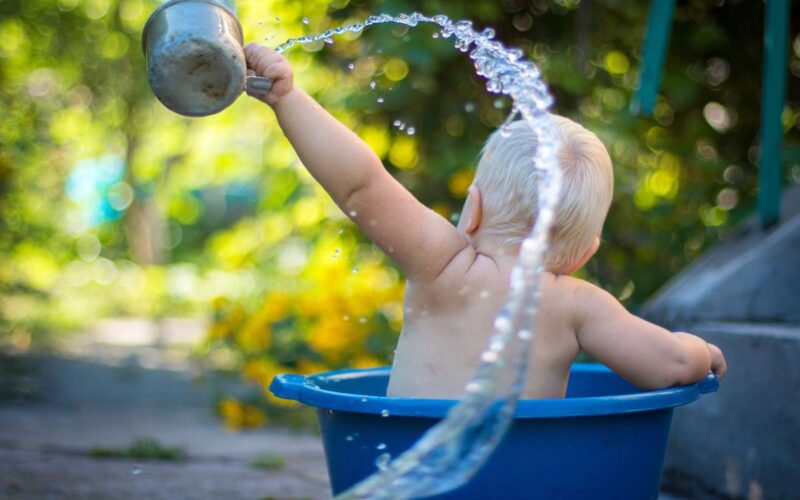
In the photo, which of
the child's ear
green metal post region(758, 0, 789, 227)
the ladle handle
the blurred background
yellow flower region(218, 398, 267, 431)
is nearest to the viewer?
the ladle handle

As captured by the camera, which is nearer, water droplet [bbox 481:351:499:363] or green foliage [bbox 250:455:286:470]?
water droplet [bbox 481:351:499:363]

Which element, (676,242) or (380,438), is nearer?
(380,438)

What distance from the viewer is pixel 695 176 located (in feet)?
11.1

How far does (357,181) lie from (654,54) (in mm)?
1478

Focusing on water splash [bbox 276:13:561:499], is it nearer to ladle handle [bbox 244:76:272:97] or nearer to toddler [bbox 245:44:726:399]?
toddler [bbox 245:44:726:399]

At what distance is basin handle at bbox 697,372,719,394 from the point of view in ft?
4.65

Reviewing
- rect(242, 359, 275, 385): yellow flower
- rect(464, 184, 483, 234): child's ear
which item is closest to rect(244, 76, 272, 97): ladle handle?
rect(464, 184, 483, 234): child's ear

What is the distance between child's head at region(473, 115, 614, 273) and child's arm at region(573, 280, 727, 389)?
8cm

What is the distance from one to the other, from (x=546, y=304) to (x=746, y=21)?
2.19m

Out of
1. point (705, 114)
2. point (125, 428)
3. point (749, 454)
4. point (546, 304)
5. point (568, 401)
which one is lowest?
point (125, 428)

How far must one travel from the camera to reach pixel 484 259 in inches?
56.1

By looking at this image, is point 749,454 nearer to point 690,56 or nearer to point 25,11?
point 690,56

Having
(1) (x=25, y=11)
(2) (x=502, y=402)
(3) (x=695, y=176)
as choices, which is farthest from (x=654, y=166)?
(1) (x=25, y=11)

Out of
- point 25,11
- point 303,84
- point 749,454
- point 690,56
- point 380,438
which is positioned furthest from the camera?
point 25,11
